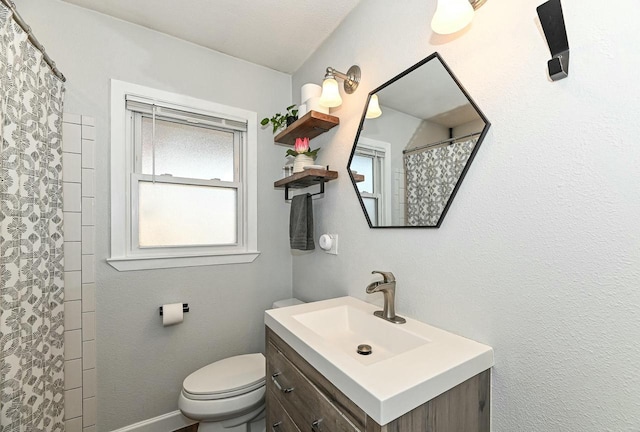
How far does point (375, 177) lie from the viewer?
4.46 ft

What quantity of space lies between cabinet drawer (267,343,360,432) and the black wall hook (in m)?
1.08

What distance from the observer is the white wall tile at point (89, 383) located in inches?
59.7

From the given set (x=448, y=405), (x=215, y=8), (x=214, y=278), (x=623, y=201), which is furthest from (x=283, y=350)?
(x=215, y=8)

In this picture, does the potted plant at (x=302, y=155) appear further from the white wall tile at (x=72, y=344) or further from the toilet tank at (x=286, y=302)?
the white wall tile at (x=72, y=344)

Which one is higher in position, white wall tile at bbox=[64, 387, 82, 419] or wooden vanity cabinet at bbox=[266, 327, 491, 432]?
wooden vanity cabinet at bbox=[266, 327, 491, 432]

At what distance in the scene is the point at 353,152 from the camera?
4.91ft

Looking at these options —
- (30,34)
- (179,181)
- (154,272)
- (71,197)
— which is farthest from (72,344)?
(30,34)

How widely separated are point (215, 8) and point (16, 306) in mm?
1654

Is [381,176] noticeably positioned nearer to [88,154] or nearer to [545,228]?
[545,228]

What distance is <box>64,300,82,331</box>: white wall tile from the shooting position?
1.47 m

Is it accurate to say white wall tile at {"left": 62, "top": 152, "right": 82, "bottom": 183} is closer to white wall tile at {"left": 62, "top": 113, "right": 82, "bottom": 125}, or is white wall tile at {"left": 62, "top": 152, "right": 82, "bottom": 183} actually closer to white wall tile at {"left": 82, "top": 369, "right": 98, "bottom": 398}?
white wall tile at {"left": 62, "top": 113, "right": 82, "bottom": 125}

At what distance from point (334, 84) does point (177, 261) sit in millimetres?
1429

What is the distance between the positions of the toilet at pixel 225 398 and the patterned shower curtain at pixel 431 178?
120 cm

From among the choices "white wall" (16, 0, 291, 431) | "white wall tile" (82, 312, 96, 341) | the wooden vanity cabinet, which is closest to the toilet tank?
"white wall" (16, 0, 291, 431)
